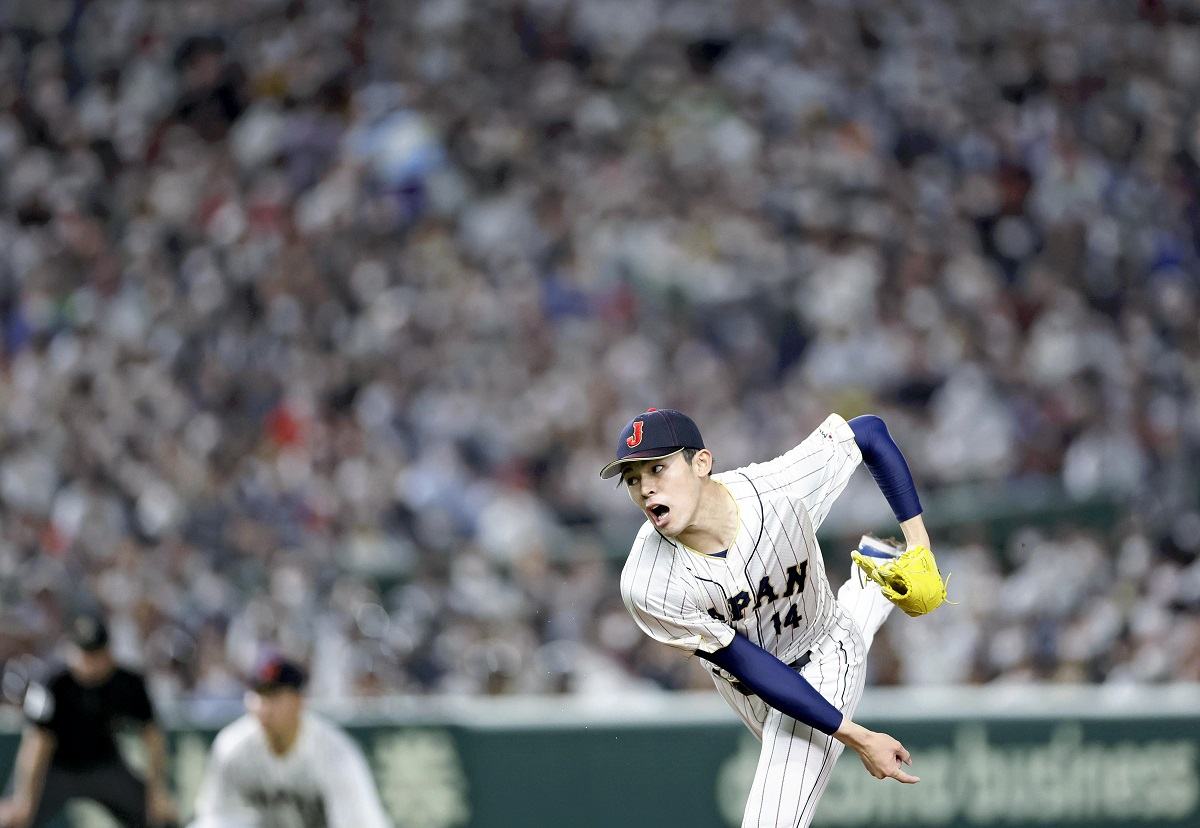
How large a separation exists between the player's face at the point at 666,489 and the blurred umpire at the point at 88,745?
4.35 metres

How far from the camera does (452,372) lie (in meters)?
14.0

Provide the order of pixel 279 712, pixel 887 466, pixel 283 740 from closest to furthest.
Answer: pixel 887 466, pixel 279 712, pixel 283 740

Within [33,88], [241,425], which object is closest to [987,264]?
[241,425]

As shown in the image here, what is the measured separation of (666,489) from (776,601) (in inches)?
25.1

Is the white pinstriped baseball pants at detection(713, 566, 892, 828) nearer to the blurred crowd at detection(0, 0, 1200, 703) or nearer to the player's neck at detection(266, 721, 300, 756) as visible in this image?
the player's neck at detection(266, 721, 300, 756)

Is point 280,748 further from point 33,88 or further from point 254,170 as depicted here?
point 33,88

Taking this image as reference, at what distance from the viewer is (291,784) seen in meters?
7.84

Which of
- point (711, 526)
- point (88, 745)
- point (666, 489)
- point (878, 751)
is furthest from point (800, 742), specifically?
point (88, 745)

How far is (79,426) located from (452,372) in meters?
3.08

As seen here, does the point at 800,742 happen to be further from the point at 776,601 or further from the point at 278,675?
the point at 278,675

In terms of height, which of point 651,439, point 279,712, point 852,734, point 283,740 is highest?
point 651,439

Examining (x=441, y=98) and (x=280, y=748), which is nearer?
(x=280, y=748)

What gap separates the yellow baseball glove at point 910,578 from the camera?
17.4 feet

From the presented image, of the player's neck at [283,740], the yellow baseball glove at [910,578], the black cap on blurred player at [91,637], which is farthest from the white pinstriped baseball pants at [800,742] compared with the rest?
the black cap on blurred player at [91,637]
